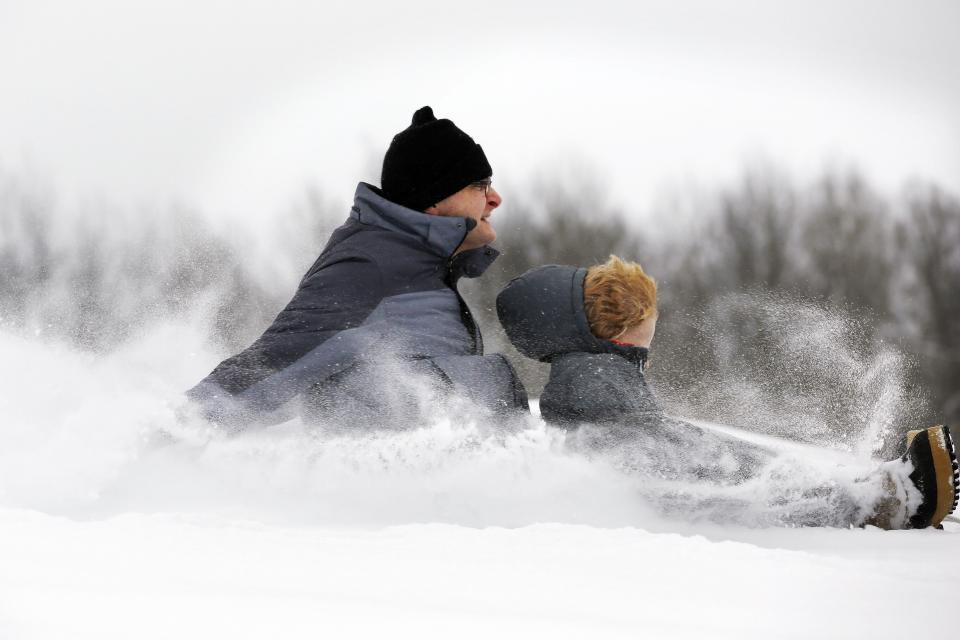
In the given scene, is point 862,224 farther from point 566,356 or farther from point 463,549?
point 463,549

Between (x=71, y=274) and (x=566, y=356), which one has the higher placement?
(x=566, y=356)

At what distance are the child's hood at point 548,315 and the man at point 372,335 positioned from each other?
0.17 meters

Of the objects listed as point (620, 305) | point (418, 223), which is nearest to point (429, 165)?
point (418, 223)

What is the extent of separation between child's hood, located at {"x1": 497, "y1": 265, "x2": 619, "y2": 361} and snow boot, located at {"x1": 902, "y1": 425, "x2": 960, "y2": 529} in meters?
0.98

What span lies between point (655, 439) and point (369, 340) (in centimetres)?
91

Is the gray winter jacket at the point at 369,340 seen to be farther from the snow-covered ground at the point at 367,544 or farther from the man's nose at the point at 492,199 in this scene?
the man's nose at the point at 492,199

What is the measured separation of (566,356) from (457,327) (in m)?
0.37

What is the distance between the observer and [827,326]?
12.3ft

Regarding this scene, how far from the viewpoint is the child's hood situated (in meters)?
3.04

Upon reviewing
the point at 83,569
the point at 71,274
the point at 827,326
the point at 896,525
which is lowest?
the point at 71,274

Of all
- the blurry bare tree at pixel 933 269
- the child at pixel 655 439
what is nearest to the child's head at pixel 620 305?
the child at pixel 655 439

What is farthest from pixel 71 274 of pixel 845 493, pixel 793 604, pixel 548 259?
pixel 793 604

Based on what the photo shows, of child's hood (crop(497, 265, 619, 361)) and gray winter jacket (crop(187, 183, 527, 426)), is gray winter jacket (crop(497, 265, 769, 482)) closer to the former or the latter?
child's hood (crop(497, 265, 619, 361))

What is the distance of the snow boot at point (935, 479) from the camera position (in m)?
2.71
